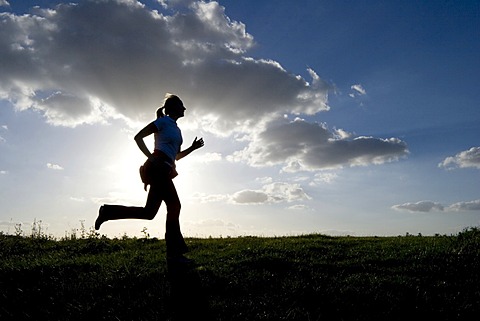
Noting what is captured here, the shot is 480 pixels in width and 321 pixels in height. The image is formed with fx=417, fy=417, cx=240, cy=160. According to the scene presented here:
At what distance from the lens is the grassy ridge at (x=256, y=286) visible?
19.4ft

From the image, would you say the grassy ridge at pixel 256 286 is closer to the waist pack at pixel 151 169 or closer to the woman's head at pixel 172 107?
the waist pack at pixel 151 169

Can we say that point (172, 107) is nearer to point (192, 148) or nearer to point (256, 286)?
point (192, 148)

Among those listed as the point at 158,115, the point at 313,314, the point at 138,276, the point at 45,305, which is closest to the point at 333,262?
the point at 313,314

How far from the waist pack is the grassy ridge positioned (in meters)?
1.56

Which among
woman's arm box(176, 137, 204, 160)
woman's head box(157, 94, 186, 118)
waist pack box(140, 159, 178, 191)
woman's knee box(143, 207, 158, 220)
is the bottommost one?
woman's knee box(143, 207, 158, 220)

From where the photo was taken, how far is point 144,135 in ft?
22.9

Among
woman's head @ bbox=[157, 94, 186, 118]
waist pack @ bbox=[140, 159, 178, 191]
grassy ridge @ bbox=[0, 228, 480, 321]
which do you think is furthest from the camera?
woman's head @ bbox=[157, 94, 186, 118]

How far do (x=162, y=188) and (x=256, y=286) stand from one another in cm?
225

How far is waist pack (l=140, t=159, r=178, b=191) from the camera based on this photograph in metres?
6.79

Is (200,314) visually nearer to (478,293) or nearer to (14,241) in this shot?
(478,293)

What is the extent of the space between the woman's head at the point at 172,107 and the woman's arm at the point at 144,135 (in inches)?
20.4

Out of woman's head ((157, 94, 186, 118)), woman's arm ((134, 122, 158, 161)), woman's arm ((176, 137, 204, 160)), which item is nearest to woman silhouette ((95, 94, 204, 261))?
woman's arm ((134, 122, 158, 161))

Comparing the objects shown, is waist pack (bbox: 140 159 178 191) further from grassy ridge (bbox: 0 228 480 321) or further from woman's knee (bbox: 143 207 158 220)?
grassy ridge (bbox: 0 228 480 321)

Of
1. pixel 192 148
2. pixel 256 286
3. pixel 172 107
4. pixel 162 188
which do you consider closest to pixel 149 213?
pixel 162 188
